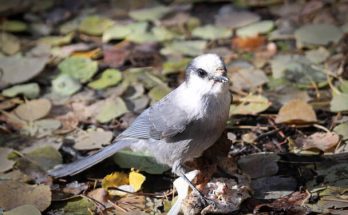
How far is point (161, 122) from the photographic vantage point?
2975 millimetres

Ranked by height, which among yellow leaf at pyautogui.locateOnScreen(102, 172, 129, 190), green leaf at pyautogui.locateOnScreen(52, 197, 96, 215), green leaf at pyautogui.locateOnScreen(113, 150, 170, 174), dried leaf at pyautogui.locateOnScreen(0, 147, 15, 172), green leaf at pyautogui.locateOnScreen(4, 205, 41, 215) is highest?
dried leaf at pyautogui.locateOnScreen(0, 147, 15, 172)

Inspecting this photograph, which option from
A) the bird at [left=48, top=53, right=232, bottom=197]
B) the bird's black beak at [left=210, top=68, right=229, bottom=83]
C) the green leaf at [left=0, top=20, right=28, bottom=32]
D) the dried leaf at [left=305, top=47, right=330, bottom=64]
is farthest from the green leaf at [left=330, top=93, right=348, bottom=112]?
the green leaf at [left=0, top=20, right=28, bottom=32]

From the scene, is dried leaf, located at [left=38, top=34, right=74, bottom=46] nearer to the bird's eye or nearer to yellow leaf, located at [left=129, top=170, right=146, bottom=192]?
yellow leaf, located at [left=129, top=170, right=146, bottom=192]

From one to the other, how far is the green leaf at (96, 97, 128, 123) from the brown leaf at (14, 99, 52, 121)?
31 centimetres

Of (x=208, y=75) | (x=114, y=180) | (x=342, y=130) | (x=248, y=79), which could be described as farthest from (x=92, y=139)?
(x=342, y=130)

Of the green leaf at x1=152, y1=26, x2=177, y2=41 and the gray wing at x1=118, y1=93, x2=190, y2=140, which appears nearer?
the gray wing at x1=118, y1=93, x2=190, y2=140

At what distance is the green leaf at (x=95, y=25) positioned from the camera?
4.46m

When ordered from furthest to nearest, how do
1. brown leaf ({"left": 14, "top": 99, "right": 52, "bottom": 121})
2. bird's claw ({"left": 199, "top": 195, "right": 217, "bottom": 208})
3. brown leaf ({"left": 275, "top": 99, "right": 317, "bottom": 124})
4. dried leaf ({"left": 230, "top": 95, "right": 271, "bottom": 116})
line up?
brown leaf ({"left": 14, "top": 99, "right": 52, "bottom": 121}) → dried leaf ({"left": 230, "top": 95, "right": 271, "bottom": 116}) → brown leaf ({"left": 275, "top": 99, "right": 317, "bottom": 124}) → bird's claw ({"left": 199, "top": 195, "right": 217, "bottom": 208})

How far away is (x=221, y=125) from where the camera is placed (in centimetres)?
288

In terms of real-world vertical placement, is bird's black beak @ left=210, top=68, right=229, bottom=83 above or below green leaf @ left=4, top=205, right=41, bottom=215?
above

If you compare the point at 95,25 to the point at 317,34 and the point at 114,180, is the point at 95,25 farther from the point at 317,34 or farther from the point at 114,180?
the point at 114,180

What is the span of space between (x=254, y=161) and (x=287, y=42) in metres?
1.31

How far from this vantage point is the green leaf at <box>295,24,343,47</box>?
403 centimetres

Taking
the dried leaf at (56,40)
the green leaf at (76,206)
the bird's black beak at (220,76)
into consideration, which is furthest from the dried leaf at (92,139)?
the dried leaf at (56,40)
